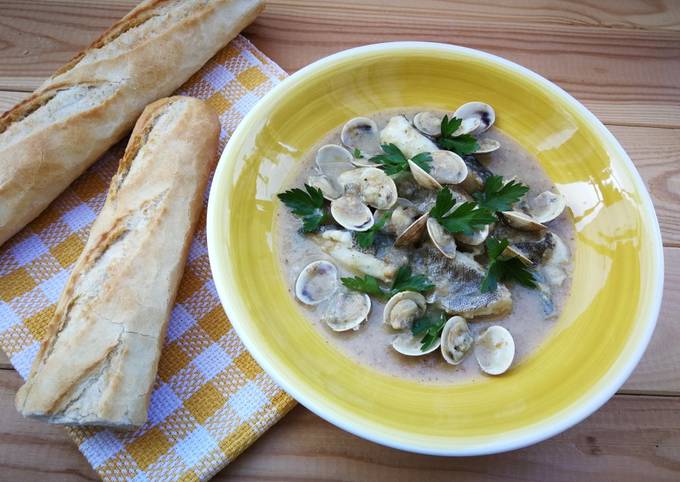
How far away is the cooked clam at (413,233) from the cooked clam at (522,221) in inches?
11.3

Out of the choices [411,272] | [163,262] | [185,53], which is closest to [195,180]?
[163,262]

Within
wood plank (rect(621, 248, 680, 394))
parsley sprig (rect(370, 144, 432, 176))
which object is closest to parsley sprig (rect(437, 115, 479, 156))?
parsley sprig (rect(370, 144, 432, 176))

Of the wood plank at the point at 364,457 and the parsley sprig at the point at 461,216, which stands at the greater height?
the parsley sprig at the point at 461,216

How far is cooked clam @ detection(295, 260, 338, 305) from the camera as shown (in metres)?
1.71

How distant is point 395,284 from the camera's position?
1723 mm

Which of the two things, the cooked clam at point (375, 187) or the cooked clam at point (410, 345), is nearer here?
the cooked clam at point (410, 345)

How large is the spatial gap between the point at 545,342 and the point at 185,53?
5.35ft

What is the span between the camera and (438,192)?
70.6 inches

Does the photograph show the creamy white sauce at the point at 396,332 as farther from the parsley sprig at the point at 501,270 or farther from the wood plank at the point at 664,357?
the wood plank at the point at 664,357

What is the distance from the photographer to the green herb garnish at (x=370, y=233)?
1.76 meters

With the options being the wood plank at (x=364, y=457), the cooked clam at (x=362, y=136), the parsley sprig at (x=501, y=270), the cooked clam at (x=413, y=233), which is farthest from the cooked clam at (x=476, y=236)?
the wood plank at (x=364, y=457)

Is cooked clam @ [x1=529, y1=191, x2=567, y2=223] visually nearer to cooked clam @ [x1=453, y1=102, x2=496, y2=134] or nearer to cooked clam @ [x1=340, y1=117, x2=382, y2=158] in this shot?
cooked clam @ [x1=453, y1=102, x2=496, y2=134]

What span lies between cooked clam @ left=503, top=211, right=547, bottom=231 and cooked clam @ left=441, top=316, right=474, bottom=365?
1.22ft

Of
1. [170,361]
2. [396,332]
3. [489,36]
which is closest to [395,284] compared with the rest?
[396,332]
